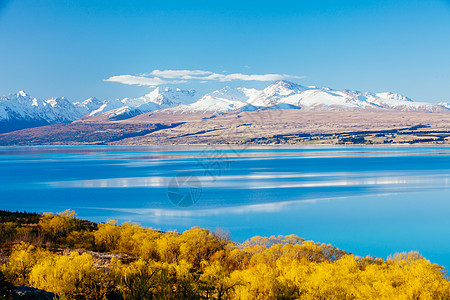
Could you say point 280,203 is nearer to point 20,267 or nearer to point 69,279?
point 20,267

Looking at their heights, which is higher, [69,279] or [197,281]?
[69,279]

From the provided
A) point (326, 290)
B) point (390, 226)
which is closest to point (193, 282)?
point (326, 290)

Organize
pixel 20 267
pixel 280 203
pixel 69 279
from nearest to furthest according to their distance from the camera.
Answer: pixel 69 279 < pixel 20 267 < pixel 280 203

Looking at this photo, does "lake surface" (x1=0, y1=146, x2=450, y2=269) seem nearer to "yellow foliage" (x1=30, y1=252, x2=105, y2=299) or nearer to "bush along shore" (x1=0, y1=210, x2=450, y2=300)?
"bush along shore" (x1=0, y1=210, x2=450, y2=300)

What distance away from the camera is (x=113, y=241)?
20.4m

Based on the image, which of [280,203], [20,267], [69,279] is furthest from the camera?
[280,203]

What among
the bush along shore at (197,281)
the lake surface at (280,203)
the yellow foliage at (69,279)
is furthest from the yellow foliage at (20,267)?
the lake surface at (280,203)

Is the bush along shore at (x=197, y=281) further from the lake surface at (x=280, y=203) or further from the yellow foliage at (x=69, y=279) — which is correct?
the lake surface at (x=280, y=203)

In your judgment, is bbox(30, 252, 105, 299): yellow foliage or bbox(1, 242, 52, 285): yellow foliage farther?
bbox(1, 242, 52, 285): yellow foliage

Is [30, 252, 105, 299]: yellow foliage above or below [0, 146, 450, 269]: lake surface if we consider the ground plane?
above

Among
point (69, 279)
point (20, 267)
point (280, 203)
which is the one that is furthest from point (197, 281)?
point (280, 203)

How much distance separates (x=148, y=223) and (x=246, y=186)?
73.7 ft

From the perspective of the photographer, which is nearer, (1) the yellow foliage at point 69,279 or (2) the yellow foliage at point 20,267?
(1) the yellow foliage at point 69,279

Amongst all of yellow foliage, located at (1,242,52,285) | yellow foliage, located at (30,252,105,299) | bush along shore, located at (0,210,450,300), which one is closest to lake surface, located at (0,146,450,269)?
bush along shore, located at (0,210,450,300)
